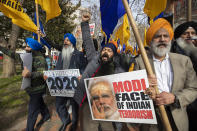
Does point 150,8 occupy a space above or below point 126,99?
above

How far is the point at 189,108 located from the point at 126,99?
885mm

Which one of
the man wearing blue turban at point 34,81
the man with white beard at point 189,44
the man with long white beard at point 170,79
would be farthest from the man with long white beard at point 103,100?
the man wearing blue turban at point 34,81

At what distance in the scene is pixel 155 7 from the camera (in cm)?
283

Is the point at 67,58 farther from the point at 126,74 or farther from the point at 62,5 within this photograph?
the point at 62,5

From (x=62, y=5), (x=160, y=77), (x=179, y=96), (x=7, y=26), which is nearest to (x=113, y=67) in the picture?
(x=160, y=77)

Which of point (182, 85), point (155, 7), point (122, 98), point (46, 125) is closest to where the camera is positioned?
A: point (182, 85)

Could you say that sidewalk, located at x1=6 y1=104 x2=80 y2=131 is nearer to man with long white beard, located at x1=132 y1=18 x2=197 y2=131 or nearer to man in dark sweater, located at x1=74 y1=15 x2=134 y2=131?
man in dark sweater, located at x1=74 y1=15 x2=134 y2=131

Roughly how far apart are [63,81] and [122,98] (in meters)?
1.44

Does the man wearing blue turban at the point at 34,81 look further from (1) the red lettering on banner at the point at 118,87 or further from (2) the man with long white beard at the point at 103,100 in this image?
(1) the red lettering on banner at the point at 118,87

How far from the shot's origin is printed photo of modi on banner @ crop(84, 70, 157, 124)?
154cm

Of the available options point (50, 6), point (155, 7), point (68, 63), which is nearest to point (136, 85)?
point (68, 63)

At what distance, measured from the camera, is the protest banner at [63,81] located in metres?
2.59

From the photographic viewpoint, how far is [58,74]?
2734 mm

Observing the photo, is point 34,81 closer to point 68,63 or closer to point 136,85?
point 68,63
